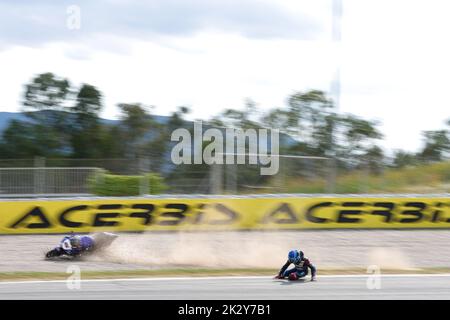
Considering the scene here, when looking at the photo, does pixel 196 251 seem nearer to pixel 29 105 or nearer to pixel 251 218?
pixel 251 218

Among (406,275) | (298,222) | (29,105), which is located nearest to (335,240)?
(298,222)

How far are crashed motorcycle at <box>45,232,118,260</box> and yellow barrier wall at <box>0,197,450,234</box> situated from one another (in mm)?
3098

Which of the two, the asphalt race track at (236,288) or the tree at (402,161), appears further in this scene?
the tree at (402,161)

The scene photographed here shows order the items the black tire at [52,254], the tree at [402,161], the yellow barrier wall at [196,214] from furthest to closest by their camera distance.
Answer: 1. the tree at [402,161]
2. the yellow barrier wall at [196,214]
3. the black tire at [52,254]

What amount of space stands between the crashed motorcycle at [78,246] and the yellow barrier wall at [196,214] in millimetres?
3098

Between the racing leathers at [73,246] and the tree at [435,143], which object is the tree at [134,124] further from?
the racing leathers at [73,246]

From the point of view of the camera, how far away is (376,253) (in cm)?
1862

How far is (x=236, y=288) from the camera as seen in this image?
41.3 feet

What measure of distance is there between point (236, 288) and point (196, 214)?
8372mm

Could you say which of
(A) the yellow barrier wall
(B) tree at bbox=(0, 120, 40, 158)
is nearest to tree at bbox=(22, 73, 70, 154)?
(B) tree at bbox=(0, 120, 40, 158)

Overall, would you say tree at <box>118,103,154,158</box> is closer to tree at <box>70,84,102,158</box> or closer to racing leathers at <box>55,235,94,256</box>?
tree at <box>70,84,102,158</box>

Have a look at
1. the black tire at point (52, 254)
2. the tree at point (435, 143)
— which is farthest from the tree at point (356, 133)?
the black tire at point (52, 254)

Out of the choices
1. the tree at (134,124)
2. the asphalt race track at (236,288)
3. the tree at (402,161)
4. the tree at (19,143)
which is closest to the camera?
the asphalt race track at (236,288)

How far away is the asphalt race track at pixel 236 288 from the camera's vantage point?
1169 centimetres
